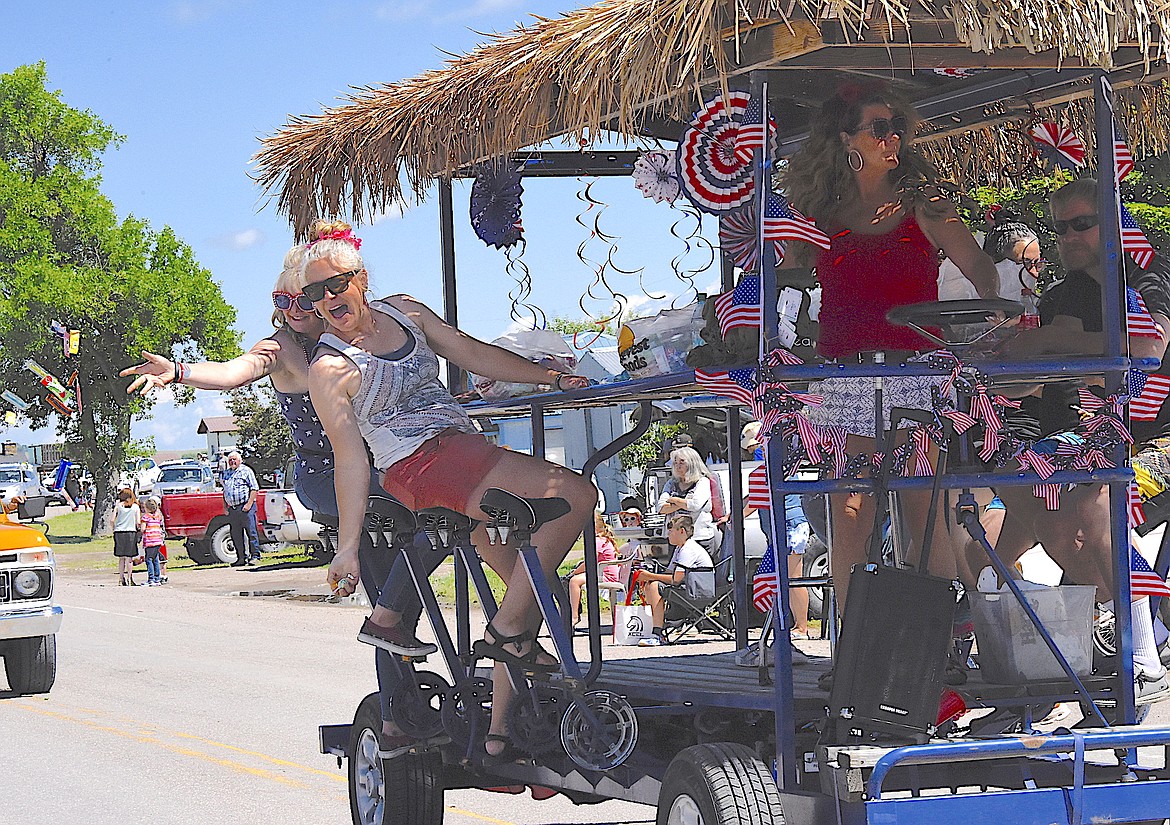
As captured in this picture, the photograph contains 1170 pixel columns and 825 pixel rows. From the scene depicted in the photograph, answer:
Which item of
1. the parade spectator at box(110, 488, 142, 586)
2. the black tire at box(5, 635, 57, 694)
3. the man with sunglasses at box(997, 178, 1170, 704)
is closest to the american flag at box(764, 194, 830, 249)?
the man with sunglasses at box(997, 178, 1170, 704)

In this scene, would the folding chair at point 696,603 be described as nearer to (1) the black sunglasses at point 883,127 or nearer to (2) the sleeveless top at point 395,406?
(2) the sleeveless top at point 395,406

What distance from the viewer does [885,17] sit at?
163 inches

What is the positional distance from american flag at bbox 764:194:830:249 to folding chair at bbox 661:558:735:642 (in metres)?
6.58

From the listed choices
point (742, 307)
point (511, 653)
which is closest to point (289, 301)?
point (511, 653)

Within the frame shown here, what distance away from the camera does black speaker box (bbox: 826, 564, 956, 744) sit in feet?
13.5

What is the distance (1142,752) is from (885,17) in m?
5.16

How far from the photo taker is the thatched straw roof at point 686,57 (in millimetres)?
4090

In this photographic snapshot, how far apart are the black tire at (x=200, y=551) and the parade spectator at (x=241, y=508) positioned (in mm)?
666

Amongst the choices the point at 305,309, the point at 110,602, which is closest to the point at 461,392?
the point at 305,309

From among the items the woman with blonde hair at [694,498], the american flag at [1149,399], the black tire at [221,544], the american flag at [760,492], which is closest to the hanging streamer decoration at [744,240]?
the american flag at [760,492]

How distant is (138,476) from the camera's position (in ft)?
182

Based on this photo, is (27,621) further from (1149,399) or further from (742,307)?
(1149,399)

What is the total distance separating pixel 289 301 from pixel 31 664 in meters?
7.11

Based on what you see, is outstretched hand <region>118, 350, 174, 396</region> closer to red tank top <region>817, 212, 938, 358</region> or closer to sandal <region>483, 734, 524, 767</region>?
sandal <region>483, 734, 524, 767</region>
